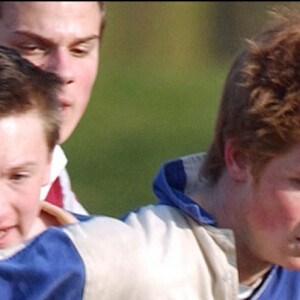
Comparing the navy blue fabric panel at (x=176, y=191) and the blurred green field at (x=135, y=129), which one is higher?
the navy blue fabric panel at (x=176, y=191)

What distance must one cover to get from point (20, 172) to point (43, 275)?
0.40m

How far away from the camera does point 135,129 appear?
51.5 feet

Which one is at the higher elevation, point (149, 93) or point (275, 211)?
point (275, 211)

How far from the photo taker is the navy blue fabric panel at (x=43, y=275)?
3145mm

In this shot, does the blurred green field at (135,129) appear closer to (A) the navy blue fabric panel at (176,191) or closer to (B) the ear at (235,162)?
(A) the navy blue fabric panel at (176,191)

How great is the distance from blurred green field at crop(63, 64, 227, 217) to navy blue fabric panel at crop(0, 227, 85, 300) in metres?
7.10

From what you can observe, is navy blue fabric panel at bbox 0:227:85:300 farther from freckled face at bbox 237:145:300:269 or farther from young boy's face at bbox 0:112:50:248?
freckled face at bbox 237:145:300:269

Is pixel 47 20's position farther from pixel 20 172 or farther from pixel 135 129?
pixel 135 129

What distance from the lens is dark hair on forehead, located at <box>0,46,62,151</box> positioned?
343 cm

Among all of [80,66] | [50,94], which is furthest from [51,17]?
[50,94]

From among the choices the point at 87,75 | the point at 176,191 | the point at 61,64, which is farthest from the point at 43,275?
the point at 87,75

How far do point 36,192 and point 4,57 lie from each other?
0.38 meters

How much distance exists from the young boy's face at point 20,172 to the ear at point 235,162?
0.51 meters

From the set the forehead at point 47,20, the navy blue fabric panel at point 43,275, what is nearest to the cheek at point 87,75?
the forehead at point 47,20
